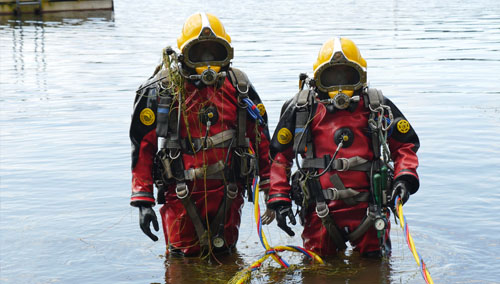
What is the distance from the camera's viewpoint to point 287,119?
5484mm

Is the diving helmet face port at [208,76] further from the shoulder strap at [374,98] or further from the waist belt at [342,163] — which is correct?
the shoulder strap at [374,98]

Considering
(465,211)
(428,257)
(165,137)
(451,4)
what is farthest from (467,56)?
(451,4)

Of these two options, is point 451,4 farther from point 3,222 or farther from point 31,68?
point 3,222

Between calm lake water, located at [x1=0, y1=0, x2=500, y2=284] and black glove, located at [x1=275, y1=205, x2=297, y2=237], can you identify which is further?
calm lake water, located at [x1=0, y1=0, x2=500, y2=284]

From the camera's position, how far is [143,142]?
572 centimetres

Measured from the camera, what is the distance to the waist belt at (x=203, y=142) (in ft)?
18.7

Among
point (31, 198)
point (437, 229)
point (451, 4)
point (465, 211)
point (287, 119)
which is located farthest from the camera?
point (451, 4)

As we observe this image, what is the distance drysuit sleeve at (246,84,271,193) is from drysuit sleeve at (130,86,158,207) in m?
0.71

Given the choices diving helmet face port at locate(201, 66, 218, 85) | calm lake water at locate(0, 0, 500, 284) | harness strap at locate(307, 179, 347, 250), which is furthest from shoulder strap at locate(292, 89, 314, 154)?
calm lake water at locate(0, 0, 500, 284)

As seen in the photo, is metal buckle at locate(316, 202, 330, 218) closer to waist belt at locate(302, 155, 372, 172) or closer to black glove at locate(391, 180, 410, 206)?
waist belt at locate(302, 155, 372, 172)

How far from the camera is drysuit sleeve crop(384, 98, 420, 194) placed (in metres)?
5.32

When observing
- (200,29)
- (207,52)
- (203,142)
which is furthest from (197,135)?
(200,29)

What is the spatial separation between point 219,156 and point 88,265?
1678 mm

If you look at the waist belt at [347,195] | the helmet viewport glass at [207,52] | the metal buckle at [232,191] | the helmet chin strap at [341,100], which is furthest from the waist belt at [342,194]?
the helmet viewport glass at [207,52]
